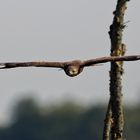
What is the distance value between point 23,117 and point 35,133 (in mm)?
11787

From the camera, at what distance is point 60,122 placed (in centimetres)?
8425

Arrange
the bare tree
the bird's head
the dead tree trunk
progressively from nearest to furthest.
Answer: the bird's head, the bare tree, the dead tree trunk

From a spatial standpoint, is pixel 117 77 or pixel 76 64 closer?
pixel 76 64

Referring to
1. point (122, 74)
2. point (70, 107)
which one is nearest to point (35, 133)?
point (70, 107)

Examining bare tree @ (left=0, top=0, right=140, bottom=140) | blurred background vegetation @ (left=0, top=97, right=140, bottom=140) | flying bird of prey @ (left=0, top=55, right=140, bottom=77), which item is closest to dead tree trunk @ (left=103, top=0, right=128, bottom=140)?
bare tree @ (left=0, top=0, right=140, bottom=140)

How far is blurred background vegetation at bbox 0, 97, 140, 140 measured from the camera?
76125 mm

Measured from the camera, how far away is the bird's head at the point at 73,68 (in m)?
6.73

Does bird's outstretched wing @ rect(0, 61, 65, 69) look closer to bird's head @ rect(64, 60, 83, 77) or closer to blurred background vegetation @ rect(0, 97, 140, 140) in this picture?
bird's head @ rect(64, 60, 83, 77)

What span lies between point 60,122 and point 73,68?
77.6 m

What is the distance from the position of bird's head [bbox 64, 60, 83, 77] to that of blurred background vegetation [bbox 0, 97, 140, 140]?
209ft

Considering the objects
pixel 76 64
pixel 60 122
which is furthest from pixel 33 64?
pixel 60 122

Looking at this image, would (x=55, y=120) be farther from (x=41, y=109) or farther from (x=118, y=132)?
(x=118, y=132)

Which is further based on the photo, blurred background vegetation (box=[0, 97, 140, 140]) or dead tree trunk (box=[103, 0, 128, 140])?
blurred background vegetation (box=[0, 97, 140, 140])

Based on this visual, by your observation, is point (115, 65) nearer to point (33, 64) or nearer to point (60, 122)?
point (33, 64)
